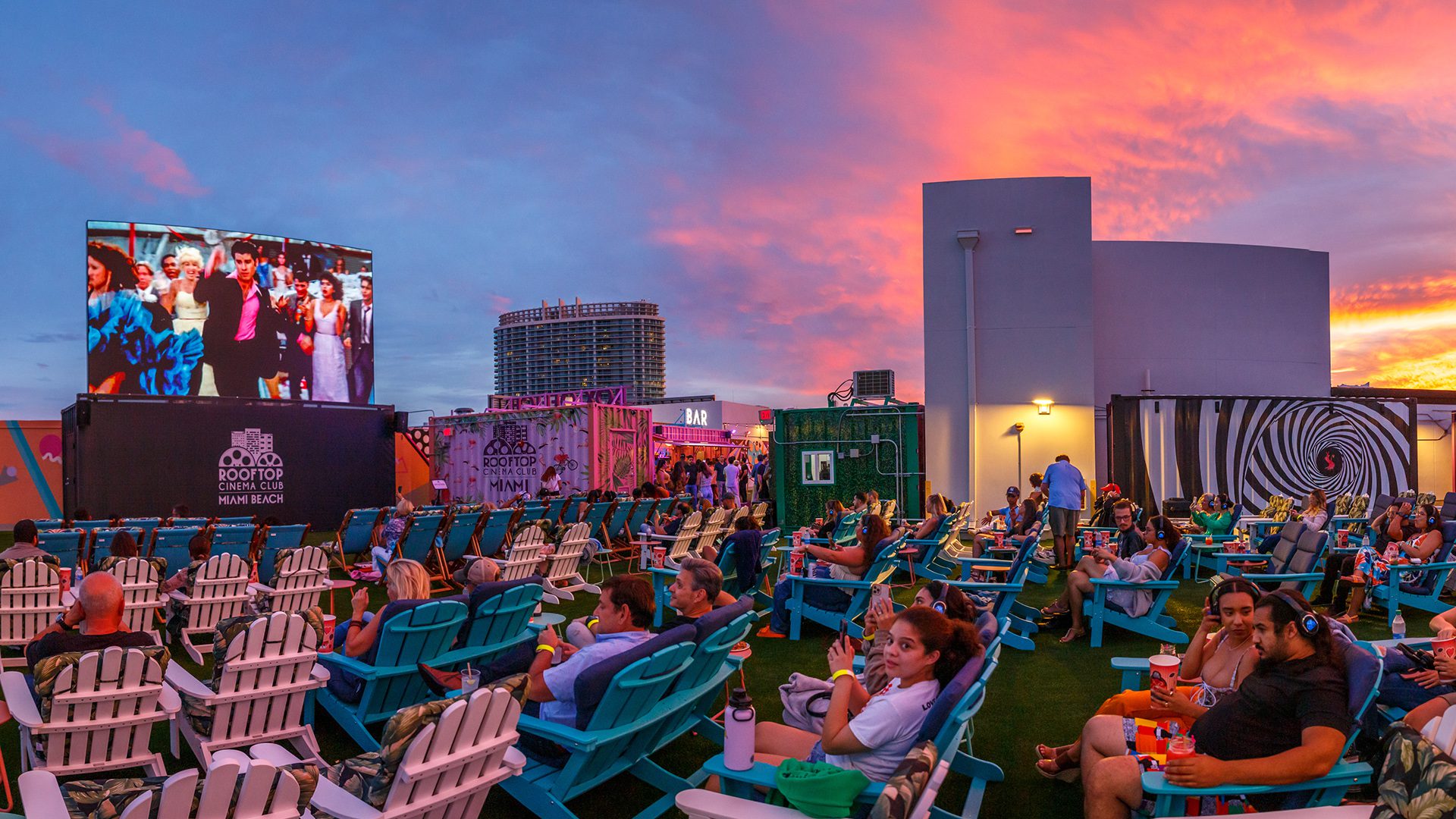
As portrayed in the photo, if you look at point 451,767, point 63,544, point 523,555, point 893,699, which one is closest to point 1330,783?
point 893,699

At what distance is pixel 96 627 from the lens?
4324 mm

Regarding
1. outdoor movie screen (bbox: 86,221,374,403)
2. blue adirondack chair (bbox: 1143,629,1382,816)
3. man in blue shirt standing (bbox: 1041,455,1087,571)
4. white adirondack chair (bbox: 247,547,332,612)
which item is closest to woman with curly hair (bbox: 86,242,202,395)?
outdoor movie screen (bbox: 86,221,374,403)

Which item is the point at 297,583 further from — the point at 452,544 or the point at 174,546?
the point at 452,544

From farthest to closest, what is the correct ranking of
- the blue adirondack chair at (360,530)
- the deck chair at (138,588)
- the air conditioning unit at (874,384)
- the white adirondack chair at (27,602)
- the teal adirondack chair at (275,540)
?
the air conditioning unit at (874,384) < the blue adirondack chair at (360,530) < the teal adirondack chair at (275,540) < the deck chair at (138,588) < the white adirondack chair at (27,602)

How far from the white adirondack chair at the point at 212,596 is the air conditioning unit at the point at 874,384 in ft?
45.4

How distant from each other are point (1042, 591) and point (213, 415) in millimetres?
17795

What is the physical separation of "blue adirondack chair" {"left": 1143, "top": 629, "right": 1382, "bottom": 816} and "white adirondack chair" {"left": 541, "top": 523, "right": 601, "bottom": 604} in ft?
23.6

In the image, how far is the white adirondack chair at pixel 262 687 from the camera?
3.95 meters

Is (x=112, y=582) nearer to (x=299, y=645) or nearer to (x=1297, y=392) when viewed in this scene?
(x=299, y=645)

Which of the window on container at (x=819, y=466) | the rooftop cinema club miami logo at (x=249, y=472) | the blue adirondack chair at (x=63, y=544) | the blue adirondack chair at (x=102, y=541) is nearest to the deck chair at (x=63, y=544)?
the blue adirondack chair at (x=63, y=544)

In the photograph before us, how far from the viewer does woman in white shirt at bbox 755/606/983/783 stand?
9.68 feet

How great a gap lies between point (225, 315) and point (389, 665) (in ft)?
74.8

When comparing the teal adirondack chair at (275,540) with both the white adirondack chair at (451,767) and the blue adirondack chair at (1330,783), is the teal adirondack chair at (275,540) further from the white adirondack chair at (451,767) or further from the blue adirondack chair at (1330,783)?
the blue adirondack chair at (1330,783)

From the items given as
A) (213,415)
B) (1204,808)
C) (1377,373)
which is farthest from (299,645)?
(1377,373)
